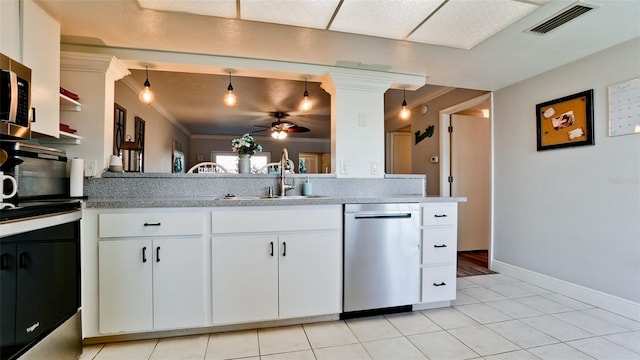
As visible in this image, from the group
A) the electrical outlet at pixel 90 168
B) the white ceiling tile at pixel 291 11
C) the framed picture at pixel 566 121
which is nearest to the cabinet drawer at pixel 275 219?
the electrical outlet at pixel 90 168

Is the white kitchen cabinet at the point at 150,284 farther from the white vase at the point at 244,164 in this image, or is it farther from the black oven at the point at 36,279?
the white vase at the point at 244,164

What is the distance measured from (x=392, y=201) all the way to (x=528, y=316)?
1.36 meters

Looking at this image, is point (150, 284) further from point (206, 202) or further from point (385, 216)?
point (385, 216)

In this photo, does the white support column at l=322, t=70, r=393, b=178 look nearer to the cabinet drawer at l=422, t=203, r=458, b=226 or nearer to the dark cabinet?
the cabinet drawer at l=422, t=203, r=458, b=226

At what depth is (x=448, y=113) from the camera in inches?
165

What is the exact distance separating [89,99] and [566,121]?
392 centimetres

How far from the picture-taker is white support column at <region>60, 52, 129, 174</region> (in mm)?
2250

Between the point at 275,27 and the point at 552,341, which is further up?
the point at 275,27

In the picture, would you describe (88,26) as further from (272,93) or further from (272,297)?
(272,93)

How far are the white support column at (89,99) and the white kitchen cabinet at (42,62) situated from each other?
317 mm

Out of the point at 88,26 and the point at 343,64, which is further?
the point at 343,64

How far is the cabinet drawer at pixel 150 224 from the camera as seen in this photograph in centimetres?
186

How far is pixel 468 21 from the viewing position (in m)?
1.98

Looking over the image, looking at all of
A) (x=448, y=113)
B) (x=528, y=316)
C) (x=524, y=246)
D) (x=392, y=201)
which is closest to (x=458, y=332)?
(x=528, y=316)
